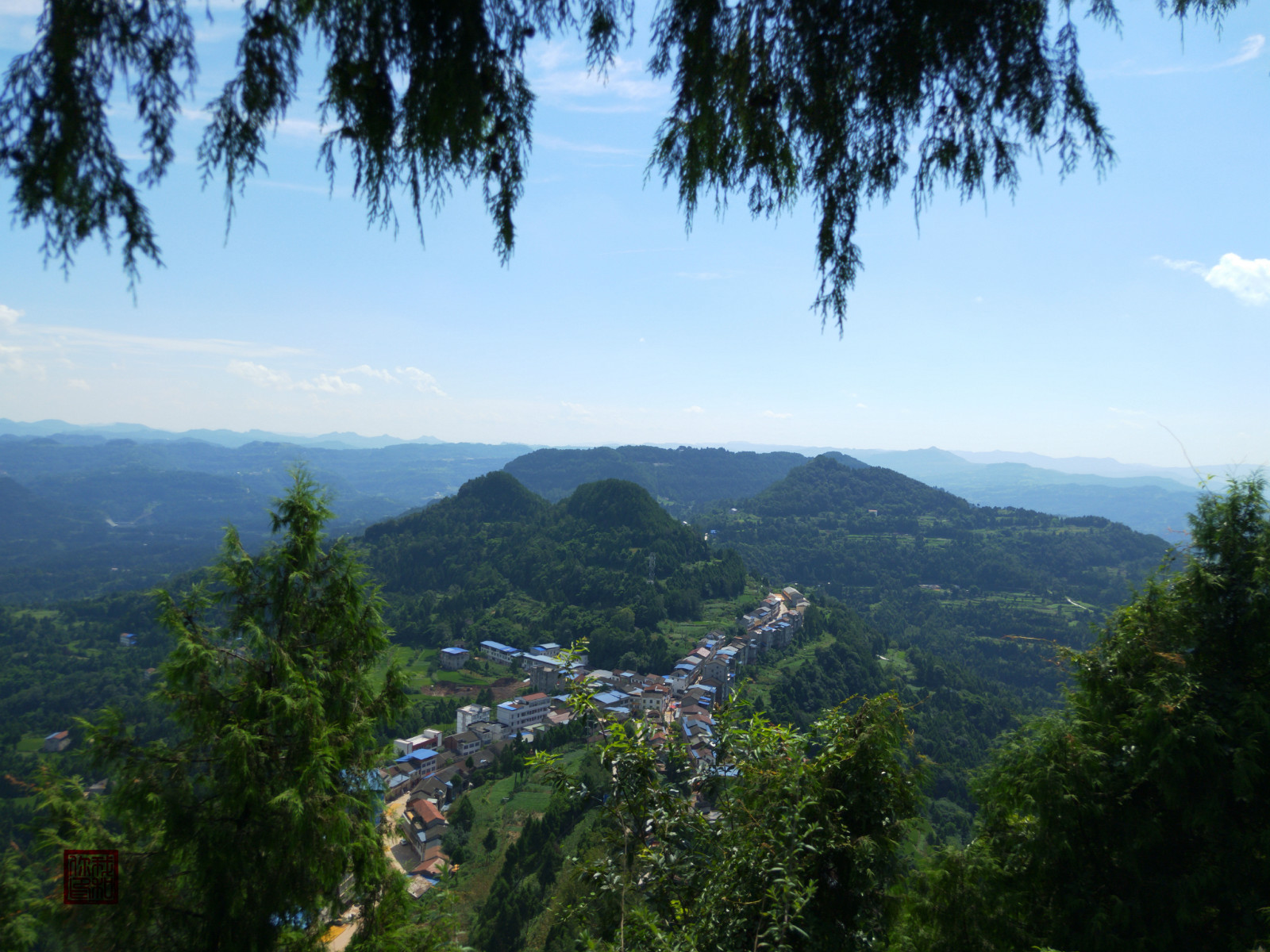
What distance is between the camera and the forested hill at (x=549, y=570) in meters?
50.2

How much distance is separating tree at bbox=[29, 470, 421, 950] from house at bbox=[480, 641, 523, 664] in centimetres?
4452

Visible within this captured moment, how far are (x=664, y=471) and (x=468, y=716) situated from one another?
12712cm

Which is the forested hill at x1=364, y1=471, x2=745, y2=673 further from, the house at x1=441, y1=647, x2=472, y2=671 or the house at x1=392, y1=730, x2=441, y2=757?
the house at x1=392, y1=730, x2=441, y2=757

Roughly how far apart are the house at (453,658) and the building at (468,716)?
9487 mm

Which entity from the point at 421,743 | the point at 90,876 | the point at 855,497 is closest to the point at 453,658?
the point at 421,743

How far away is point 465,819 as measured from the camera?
949 inches

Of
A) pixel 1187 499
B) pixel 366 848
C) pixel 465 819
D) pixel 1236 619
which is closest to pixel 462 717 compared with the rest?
pixel 465 819

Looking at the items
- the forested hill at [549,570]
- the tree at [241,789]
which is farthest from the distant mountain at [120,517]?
the tree at [241,789]

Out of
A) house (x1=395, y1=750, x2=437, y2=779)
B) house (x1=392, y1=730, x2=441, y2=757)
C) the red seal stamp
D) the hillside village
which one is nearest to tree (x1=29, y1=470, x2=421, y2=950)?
the red seal stamp

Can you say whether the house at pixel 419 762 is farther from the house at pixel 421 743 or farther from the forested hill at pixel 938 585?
the forested hill at pixel 938 585

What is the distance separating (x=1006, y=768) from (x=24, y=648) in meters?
76.5

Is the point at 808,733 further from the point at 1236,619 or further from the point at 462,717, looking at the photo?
the point at 462,717

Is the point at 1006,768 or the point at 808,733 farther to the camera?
the point at 1006,768

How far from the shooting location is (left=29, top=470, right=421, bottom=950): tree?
122 inches
